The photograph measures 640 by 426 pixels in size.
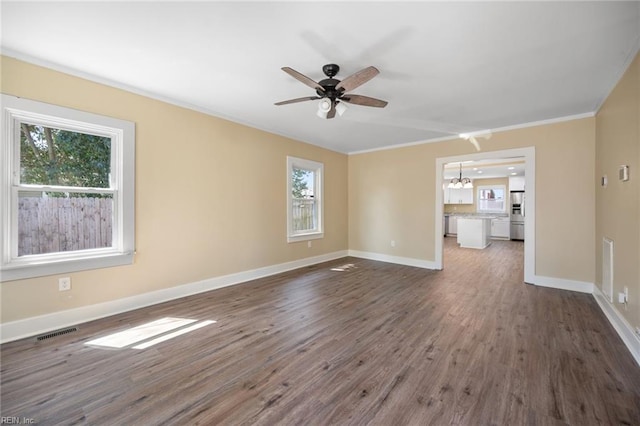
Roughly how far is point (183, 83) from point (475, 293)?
469cm

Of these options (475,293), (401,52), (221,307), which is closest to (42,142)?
(221,307)

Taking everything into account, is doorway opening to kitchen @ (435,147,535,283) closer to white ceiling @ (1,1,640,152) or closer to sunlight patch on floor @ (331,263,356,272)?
white ceiling @ (1,1,640,152)

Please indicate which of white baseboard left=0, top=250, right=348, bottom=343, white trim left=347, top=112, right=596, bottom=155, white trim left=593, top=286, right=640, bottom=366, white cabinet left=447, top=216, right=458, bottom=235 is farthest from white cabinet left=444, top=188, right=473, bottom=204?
white baseboard left=0, top=250, right=348, bottom=343

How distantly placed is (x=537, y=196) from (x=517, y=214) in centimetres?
661

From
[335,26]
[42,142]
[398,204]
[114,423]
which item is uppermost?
[335,26]

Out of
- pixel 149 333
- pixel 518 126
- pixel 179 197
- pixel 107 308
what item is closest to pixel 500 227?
pixel 518 126

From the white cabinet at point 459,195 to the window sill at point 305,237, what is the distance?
8066 mm

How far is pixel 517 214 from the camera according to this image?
9.83m

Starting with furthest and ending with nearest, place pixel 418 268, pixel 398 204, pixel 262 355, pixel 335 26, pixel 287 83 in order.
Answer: pixel 398 204, pixel 418 268, pixel 287 83, pixel 262 355, pixel 335 26

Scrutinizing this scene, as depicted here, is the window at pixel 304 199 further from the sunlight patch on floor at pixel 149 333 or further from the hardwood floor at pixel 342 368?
the sunlight patch on floor at pixel 149 333

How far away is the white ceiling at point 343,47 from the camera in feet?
6.27

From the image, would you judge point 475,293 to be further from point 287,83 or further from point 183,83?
point 183,83

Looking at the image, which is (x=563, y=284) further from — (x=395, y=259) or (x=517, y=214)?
(x=517, y=214)

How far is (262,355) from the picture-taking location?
2.29 m
